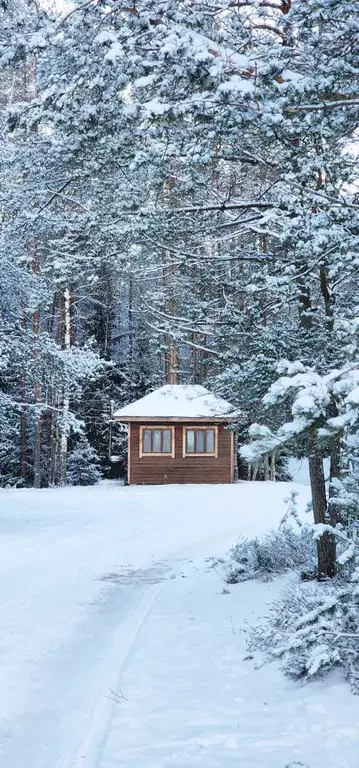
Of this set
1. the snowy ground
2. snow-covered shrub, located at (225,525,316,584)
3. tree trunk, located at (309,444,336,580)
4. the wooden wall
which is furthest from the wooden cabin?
tree trunk, located at (309,444,336,580)

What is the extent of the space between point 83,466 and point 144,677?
27640 mm

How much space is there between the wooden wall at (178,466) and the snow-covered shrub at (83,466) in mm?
3926

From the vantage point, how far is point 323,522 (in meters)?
8.53

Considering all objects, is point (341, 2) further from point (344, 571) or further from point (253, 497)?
point (253, 497)

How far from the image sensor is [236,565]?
10414 mm

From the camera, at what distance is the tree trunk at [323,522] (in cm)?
854

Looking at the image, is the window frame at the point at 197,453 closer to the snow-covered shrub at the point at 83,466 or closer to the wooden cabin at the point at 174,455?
the wooden cabin at the point at 174,455

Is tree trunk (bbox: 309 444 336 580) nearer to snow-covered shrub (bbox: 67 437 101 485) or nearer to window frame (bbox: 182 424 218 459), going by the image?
window frame (bbox: 182 424 218 459)

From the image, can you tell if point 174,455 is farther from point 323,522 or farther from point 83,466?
point 323,522

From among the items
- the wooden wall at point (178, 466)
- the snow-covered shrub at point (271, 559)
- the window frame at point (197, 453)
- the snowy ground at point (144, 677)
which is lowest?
the snowy ground at point (144, 677)

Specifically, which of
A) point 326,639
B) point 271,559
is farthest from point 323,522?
point 326,639

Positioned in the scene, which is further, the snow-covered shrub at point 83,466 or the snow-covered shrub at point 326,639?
the snow-covered shrub at point 83,466

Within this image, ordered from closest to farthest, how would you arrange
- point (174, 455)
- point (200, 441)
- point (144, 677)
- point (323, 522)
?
point (144, 677) → point (323, 522) → point (174, 455) → point (200, 441)

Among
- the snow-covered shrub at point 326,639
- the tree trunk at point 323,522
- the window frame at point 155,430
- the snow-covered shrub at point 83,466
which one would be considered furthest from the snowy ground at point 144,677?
the snow-covered shrub at point 83,466
